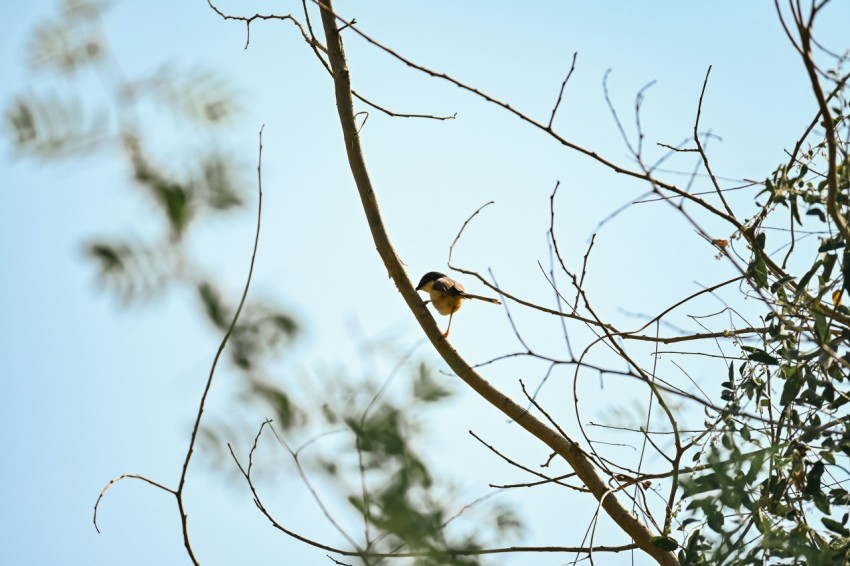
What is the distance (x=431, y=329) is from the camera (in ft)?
10.9

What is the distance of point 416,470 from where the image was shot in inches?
55.4

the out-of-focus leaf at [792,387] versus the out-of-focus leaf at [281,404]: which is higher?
the out-of-focus leaf at [792,387]

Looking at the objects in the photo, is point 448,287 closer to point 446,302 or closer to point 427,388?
point 446,302

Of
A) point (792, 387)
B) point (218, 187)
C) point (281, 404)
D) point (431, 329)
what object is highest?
point (431, 329)

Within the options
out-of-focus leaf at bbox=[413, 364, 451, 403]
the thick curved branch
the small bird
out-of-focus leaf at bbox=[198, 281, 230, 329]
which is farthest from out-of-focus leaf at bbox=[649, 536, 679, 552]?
the small bird

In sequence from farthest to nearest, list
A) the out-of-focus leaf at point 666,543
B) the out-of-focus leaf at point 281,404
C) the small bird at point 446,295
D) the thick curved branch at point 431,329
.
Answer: the small bird at point 446,295 → the thick curved branch at point 431,329 → the out-of-focus leaf at point 666,543 → the out-of-focus leaf at point 281,404

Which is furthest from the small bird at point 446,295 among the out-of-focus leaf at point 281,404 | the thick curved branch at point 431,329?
the out-of-focus leaf at point 281,404

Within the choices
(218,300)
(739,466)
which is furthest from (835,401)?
(218,300)

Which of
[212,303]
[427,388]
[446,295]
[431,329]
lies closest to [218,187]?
[212,303]

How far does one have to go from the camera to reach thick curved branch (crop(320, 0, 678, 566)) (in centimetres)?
299

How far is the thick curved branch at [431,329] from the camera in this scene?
2.99 metres

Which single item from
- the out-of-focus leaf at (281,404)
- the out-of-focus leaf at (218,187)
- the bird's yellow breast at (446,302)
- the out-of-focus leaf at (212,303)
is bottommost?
the out-of-focus leaf at (281,404)

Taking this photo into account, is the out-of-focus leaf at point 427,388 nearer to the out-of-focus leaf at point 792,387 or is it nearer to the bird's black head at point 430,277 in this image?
the out-of-focus leaf at point 792,387

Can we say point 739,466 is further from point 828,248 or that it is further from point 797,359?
point 828,248
